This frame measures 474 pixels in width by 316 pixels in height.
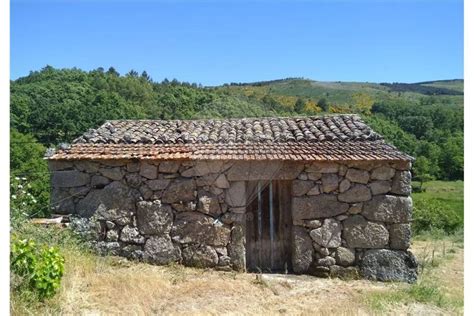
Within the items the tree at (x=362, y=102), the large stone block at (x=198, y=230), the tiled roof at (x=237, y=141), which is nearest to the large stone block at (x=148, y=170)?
the tiled roof at (x=237, y=141)

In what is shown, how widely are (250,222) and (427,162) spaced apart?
15.2 feet

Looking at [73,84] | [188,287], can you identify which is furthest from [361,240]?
[73,84]

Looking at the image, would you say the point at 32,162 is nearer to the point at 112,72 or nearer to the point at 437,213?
the point at 112,72

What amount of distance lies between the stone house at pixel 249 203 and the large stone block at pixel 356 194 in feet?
0.04

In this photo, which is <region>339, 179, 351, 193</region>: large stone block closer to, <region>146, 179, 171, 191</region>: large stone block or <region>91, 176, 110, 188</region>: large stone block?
<region>146, 179, 171, 191</region>: large stone block

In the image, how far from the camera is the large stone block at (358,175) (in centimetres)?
566

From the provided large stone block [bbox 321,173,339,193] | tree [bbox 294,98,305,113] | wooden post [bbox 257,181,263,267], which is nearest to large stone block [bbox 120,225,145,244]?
wooden post [bbox 257,181,263,267]

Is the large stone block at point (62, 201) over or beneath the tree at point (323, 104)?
beneath

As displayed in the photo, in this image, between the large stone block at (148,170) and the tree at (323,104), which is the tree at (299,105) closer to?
the tree at (323,104)

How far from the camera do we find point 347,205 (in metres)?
5.70

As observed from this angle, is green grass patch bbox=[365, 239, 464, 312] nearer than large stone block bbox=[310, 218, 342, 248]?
Yes

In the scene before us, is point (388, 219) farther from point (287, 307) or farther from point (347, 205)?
point (287, 307)

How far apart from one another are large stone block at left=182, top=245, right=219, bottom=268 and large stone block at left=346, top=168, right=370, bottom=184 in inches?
80.9

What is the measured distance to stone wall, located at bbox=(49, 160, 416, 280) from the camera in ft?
18.5
